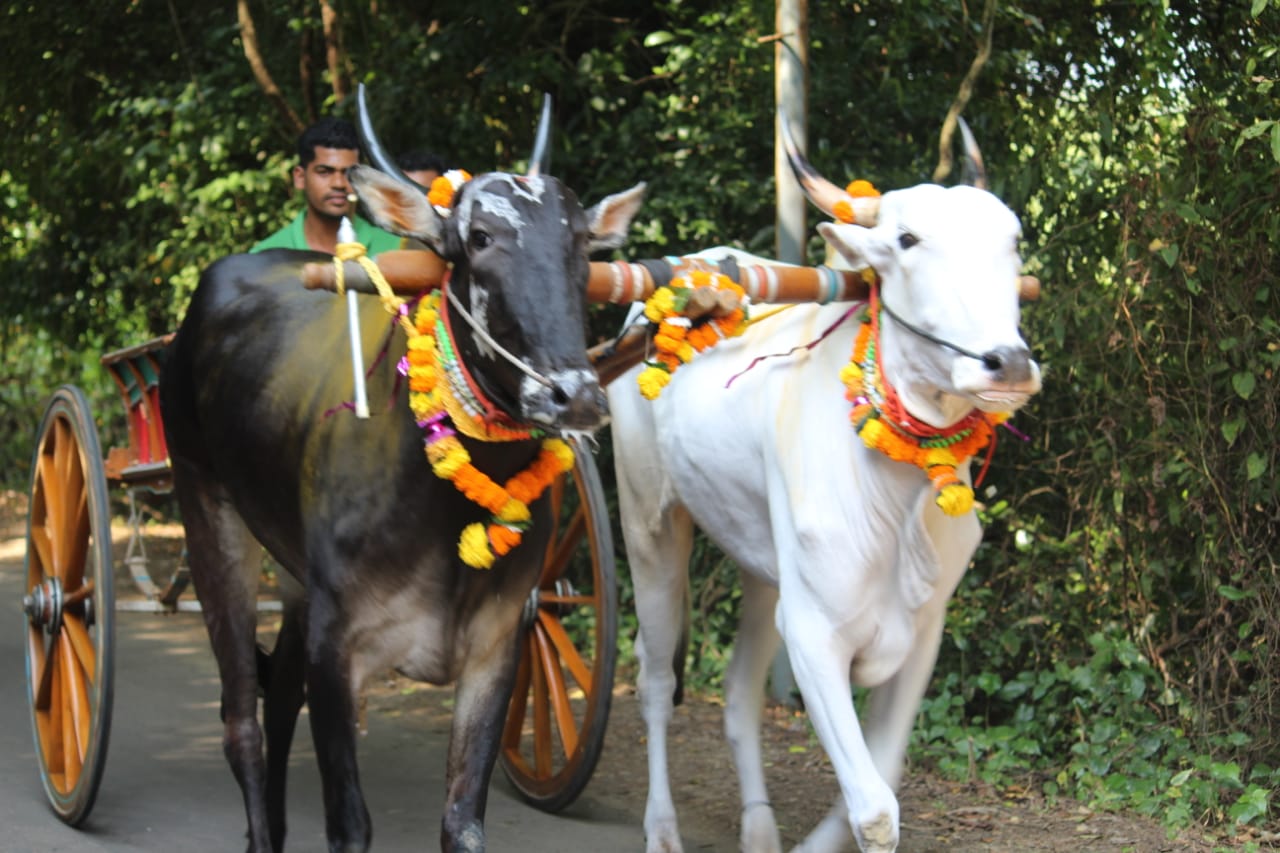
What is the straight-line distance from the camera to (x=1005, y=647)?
5.55 m

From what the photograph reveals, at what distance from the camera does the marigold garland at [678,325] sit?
141 inches

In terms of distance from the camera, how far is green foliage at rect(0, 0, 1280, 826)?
4.87 metres

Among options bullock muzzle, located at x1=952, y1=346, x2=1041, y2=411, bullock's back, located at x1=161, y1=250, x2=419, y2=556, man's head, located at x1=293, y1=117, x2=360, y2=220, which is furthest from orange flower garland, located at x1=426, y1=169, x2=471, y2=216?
man's head, located at x1=293, y1=117, x2=360, y2=220

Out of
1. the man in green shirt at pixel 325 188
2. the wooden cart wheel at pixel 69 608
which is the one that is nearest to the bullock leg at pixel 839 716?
the wooden cart wheel at pixel 69 608

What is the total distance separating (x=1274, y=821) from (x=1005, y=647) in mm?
1218

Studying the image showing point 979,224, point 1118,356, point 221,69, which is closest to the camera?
point 979,224

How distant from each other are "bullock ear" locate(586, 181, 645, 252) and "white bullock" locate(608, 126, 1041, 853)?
49 centimetres

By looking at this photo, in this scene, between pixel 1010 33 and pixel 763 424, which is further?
pixel 1010 33

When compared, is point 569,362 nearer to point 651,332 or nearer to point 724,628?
point 651,332

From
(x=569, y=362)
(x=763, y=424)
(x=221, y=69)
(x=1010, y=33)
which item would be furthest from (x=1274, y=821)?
(x=221, y=69)

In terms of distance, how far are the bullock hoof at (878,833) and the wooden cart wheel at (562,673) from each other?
4.85 feet

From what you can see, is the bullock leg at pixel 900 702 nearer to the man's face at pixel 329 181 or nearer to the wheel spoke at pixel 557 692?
the wheel spoke at pixel 557 692

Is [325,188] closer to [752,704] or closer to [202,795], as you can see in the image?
[202,795]

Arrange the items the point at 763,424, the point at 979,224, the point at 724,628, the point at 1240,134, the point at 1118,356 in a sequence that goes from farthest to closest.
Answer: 1. the point at 724,628
2. the point at 1118,356
3. the point at 1240,134
4. the point at 763,424
5. the point at 979,224
